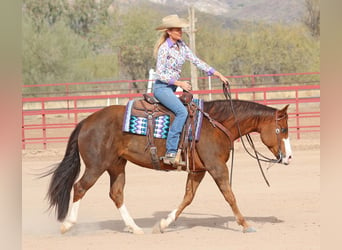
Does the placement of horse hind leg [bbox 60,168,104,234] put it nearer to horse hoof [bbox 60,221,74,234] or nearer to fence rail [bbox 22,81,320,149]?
horse hoof [bbox 60,221,74,234]

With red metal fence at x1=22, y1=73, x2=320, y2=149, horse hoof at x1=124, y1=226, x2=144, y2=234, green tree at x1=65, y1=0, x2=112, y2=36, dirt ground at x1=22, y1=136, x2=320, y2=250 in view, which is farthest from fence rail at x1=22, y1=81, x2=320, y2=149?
green tree at x1=65, y1=0, x2=112, y2=36

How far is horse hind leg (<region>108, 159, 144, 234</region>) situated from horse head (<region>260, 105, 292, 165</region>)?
1.37 metres

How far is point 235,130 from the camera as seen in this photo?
5750 millimetres

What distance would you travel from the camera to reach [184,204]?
223 inches

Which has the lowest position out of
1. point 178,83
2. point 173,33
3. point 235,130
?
point 235,130

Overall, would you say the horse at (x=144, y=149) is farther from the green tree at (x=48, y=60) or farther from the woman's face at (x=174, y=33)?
the green tree at (x=48, y=60)

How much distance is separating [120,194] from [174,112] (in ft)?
3.12

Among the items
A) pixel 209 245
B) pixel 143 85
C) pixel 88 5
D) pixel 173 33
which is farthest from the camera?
pixel 88 5

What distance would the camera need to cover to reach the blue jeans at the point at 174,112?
17.8 ft

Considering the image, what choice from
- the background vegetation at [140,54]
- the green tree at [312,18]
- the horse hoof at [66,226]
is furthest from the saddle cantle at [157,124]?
the green tree at [312,18]

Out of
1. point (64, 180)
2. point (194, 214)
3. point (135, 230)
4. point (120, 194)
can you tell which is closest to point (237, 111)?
point (120, 194)

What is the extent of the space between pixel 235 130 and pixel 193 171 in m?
0.54
